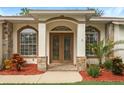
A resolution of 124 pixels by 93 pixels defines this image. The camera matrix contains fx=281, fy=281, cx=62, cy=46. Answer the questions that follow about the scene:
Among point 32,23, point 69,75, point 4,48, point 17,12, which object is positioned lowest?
point 69,75

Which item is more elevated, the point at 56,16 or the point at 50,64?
the point at 56,16

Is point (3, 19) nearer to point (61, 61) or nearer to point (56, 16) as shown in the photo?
point (56, 16)

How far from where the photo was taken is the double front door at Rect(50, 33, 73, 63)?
21359 millimetres

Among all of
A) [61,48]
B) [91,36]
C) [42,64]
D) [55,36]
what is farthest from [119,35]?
[42,64]

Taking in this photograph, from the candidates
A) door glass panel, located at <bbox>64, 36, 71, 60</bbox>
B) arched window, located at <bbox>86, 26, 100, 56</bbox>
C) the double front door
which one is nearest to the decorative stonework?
the double front door

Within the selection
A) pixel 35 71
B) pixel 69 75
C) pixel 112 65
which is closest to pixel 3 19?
pixel 35 71

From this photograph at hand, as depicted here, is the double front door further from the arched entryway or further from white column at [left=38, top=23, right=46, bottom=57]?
white column at [left=38, top=23, right=46, bottom=57]

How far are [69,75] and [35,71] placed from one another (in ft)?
8.47

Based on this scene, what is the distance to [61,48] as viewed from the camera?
842 inches

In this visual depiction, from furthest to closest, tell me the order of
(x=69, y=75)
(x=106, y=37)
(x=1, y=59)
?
(x=106, y=37) < (x=1, y=59) < (x=69, y=75)

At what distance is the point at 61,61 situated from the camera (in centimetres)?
2139

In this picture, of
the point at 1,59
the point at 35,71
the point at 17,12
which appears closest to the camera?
the point at 35,71

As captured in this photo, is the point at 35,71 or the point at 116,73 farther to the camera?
the point at 35,71

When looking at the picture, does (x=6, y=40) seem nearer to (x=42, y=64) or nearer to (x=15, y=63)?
(x=15, y=63)
